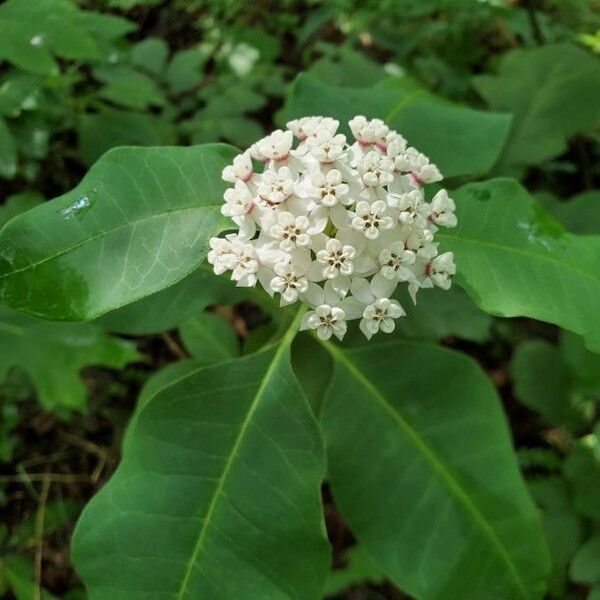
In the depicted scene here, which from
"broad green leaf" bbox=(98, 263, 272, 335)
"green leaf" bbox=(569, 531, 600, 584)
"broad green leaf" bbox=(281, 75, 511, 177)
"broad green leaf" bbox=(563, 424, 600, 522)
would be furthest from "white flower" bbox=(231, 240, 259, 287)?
"green leaf" bbox=(569, 531, 600, 584)

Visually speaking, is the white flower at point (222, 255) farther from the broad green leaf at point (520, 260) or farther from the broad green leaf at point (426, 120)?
the broad green leaf at point (426, 120)

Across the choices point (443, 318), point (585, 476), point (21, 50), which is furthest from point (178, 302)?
point (585, 476)

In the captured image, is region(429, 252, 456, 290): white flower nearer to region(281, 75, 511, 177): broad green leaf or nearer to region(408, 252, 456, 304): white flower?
region(408, 252, 456, 304): white flower

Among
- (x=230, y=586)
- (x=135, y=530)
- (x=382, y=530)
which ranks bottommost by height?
(x=382, y=530)

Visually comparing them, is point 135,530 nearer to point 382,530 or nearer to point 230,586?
point 230,586

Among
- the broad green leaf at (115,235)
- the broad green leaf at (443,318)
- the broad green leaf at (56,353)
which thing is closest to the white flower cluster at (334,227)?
the broad green leaf at (115,235)

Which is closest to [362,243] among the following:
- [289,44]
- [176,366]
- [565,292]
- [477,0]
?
[565,292]

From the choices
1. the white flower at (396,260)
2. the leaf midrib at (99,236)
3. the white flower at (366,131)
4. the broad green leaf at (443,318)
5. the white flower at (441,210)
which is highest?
the white flower at (366,131)
